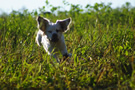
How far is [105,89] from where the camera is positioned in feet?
9.24

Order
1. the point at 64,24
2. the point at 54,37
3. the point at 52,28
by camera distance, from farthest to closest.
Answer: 1. the point at 64,24
2. the point at 52,28
3. the point at 54,37

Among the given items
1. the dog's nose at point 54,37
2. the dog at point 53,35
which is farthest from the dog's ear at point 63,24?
the dog's nose at point 54,37

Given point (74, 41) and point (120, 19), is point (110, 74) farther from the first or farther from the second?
point (120, 19)

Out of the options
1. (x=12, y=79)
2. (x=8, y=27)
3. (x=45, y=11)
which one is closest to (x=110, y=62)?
(x=12, y=79)

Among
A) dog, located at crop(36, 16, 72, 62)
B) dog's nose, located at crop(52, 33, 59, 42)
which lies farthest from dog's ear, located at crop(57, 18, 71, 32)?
dog's nose, located at crop(52, 33, 59, 42)

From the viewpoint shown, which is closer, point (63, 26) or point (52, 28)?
point (52, 28)

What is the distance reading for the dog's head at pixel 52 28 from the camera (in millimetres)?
5186

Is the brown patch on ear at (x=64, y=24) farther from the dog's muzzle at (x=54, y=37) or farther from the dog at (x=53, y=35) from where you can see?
the dog's muzzle at (x=54, y=37)

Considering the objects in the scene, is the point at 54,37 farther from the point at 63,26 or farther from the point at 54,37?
the point at 63,26

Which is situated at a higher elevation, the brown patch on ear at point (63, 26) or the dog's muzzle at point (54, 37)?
the brown patch on ear at point (63, 26)

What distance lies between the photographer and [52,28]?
5320 mm

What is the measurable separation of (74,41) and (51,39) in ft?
1.79

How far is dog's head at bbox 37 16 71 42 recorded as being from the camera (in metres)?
5.19

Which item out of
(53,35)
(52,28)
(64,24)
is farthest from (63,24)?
(53,35)
